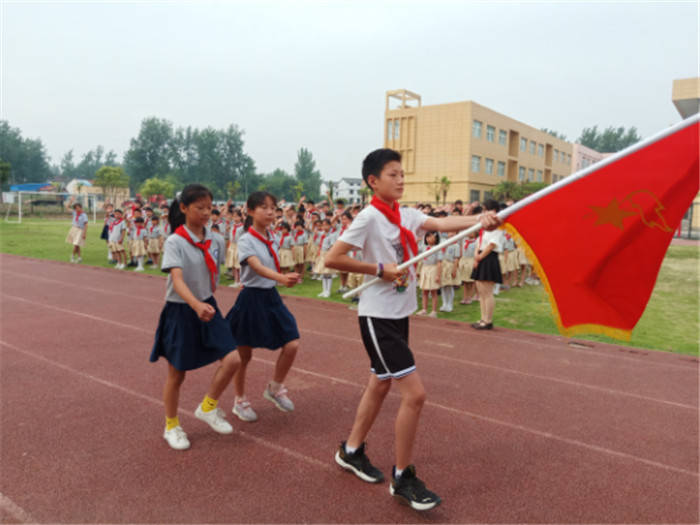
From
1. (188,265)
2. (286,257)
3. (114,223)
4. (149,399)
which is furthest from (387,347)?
(114,223)

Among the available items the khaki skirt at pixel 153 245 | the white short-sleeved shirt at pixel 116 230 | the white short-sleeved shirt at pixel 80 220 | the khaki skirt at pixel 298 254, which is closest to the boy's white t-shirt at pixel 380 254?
the khaki skirt at pixel 298 254

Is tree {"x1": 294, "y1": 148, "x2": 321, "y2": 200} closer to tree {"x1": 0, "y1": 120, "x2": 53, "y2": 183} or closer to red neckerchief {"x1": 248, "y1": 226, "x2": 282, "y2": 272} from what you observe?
tree {"x1": 0, "y1": 120, "x2": 53, "y2": 183}

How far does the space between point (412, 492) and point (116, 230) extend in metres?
14.5

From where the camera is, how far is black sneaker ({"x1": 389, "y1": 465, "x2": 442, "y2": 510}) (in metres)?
2.76

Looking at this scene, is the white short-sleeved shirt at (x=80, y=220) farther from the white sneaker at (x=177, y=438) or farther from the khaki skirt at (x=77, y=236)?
the white sneaker at (x=177, y=438)

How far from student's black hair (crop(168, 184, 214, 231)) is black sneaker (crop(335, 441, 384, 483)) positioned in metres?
1.96

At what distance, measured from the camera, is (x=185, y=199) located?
3.45 metres

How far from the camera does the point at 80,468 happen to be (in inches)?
128

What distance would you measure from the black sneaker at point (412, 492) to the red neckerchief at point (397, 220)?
4.17ft

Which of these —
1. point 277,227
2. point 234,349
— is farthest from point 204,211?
point 277,227

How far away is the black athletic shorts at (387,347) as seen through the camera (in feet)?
9.27

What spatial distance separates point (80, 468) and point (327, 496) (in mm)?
1681

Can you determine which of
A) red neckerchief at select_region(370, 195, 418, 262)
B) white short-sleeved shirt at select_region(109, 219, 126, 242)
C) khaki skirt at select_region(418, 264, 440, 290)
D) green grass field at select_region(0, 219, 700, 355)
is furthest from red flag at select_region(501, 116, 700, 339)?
white short-sleeved shirt at select_region(109, 219, 126, 242)

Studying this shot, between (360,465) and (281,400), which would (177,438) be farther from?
(360,465)
